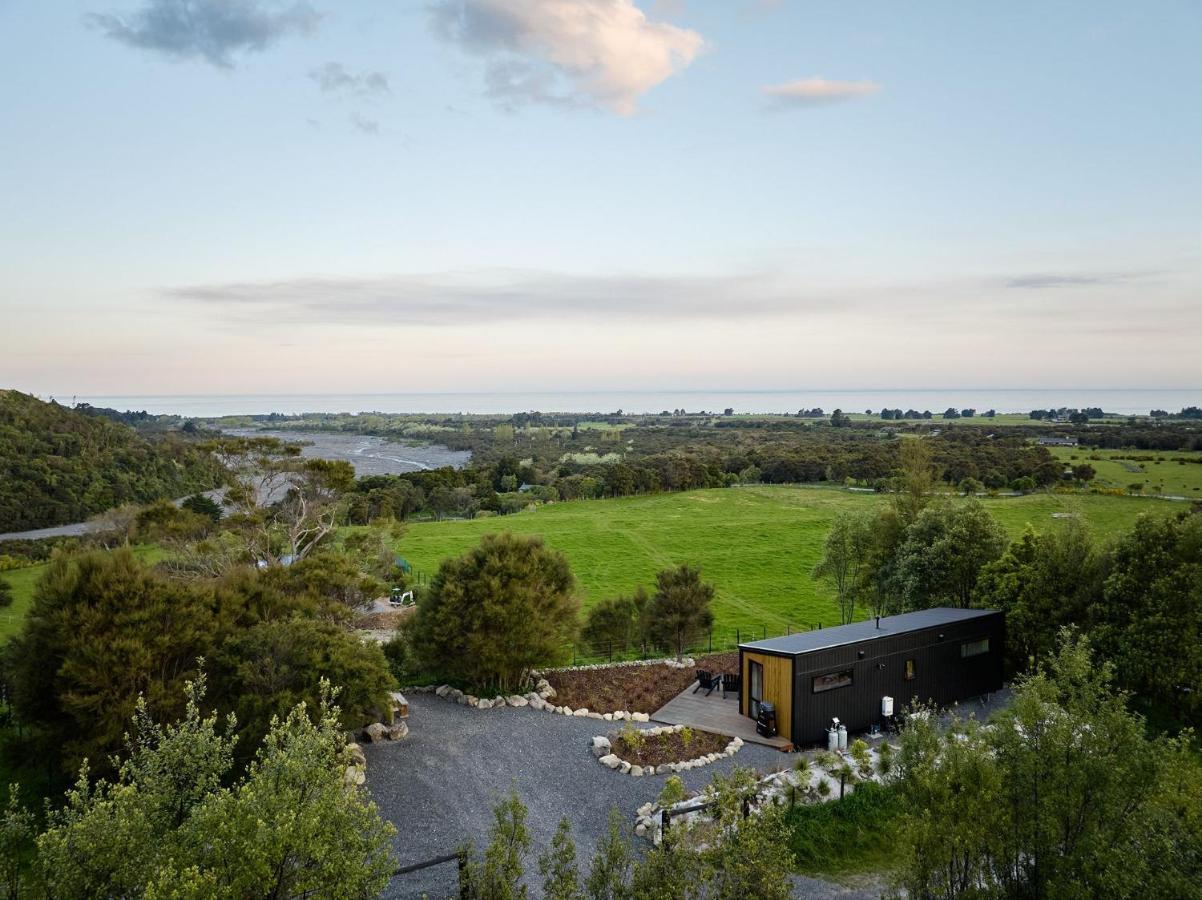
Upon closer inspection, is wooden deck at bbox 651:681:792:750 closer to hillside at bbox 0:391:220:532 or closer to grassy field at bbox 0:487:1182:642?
grassy field at bbox 0:487:1182:642

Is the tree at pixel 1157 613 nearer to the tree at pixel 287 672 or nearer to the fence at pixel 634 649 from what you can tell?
the fence at pixel 634 649

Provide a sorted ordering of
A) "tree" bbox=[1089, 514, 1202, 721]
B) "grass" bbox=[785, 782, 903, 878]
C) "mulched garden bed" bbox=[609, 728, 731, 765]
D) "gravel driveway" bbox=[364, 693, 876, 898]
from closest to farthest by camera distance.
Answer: "grass" bbox=[785, 782, 903, 878]
"gravel driveway" bbox=[364, 693, 876, 898]
"mulched garden bed" bbox=[609, 728, 731, 765]
"tree" bbox=[1089, 514, 1202, 721]

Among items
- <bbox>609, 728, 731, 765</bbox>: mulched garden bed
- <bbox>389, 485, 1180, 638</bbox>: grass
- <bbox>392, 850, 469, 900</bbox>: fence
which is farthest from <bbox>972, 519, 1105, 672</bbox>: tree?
<bbox>392, 850, 469, 900</bbox>: fence

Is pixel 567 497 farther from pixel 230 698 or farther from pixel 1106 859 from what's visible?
pixel 1106 859

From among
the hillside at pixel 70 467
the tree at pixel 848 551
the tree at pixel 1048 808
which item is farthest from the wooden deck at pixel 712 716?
the hillside at pixel 70 467

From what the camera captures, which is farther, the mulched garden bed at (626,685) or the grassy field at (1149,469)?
the grassy field at (1149,469)

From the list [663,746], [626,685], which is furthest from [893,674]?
[626,685]

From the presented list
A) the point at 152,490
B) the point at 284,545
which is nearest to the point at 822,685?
the point at 284,545
